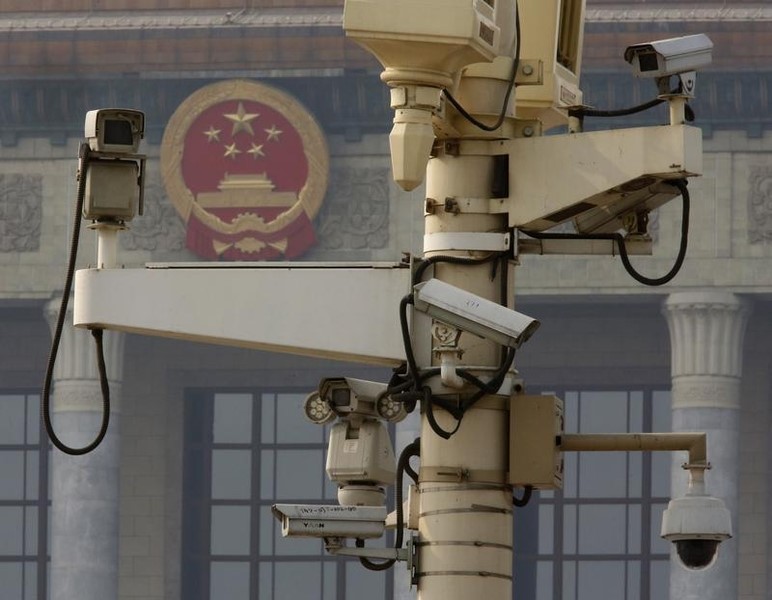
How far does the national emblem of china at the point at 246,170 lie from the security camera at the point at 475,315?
46796mm

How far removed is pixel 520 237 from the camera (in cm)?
922

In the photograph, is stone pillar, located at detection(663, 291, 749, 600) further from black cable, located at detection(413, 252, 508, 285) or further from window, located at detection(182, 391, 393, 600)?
black cable, located at detection(413, 252, 508, 285)

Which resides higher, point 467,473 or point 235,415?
point 467,473

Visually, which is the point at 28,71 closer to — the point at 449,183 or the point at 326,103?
the point at 326,103

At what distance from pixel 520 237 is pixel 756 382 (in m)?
50.7

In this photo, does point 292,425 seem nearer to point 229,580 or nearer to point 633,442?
point 229,580

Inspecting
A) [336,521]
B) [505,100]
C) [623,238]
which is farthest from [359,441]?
[505,100]

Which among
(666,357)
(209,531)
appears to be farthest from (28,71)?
(666,357)

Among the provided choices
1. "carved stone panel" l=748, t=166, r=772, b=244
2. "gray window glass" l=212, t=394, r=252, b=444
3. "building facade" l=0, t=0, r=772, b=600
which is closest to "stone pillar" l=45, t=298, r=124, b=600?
"building facade" l=0, t=0, r=772, b=600

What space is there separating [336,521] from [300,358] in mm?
48586

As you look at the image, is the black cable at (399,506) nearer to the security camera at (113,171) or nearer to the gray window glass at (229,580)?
the security camera at (113,171)

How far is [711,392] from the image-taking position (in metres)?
54.3

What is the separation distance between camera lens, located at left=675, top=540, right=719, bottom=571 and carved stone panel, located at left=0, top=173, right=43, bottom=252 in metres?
47.8

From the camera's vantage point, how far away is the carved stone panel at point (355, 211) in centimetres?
5603
